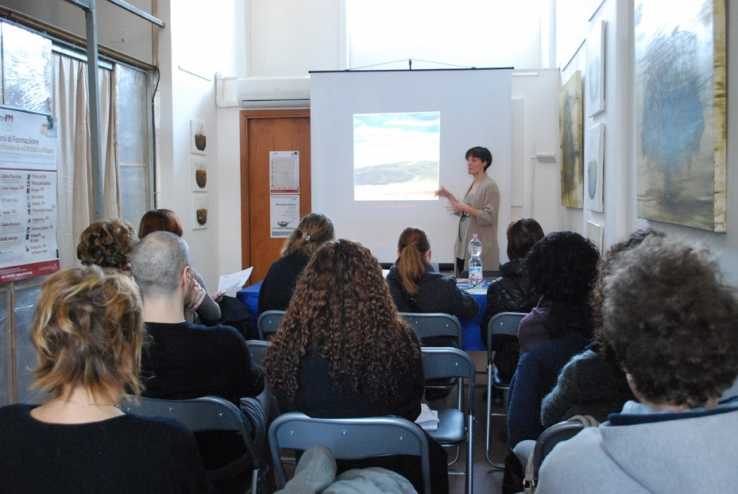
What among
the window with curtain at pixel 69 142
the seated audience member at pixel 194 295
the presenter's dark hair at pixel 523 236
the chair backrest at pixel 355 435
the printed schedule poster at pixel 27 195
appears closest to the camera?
the chair backrest at pixel 355 435

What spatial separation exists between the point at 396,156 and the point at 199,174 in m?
1.85

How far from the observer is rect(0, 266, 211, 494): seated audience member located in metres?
1.11

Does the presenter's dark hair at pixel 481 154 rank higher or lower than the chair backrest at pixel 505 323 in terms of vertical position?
higher

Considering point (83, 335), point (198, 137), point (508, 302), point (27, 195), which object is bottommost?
point (508, 302)

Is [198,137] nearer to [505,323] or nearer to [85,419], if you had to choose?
[505,323]

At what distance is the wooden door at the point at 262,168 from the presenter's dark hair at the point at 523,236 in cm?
371

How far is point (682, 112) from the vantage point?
2488 mm

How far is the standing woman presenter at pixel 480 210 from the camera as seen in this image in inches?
208

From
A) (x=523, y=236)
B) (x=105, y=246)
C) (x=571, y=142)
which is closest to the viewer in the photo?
(x=105, y=246)

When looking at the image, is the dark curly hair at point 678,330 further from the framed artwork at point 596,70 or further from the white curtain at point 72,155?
the white curtain at point 72,155

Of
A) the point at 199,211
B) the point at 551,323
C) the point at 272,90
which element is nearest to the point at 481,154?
the point at 272,90

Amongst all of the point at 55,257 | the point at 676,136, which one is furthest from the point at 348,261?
the point at 55,257

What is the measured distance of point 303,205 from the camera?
671 cm

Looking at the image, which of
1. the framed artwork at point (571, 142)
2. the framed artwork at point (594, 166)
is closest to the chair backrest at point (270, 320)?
the framed artwork at point (594, 166)
